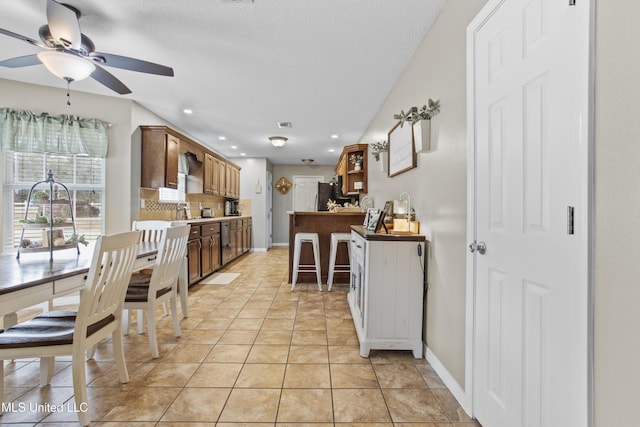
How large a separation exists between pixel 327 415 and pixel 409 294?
1.00m

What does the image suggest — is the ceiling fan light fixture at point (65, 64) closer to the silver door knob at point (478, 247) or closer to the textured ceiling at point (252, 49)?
the textured ceiling at point (252, 49)

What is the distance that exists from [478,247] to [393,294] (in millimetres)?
843

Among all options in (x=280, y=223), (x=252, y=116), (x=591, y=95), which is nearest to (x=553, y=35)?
(x=591, y=95)

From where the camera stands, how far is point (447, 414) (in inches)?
61.6

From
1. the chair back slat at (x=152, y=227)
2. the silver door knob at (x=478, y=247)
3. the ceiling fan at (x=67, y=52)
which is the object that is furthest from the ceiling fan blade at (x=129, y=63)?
the silver door knob at (x=478, y=247)

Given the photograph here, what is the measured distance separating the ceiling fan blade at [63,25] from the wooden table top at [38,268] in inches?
56.2

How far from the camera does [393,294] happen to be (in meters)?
2.17

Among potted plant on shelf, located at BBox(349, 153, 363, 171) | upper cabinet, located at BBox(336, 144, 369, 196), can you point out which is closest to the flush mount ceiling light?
upper cabinet, located at BBox(336, 144, 369, 196)

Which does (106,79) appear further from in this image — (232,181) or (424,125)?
(232,181)

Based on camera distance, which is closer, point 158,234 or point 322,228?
point 158,234

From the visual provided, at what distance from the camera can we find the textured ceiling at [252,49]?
2.05 m

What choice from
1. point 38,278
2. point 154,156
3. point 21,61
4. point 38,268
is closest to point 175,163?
point 154,156

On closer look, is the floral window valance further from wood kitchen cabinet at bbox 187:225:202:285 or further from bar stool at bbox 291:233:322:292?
bar stool at bbox 291:233:322:292

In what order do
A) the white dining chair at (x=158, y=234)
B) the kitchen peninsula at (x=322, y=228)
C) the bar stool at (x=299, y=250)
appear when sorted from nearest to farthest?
1. the white dining chair at (x=158, y=234)
2. the bar stool at (x=299, y=250)
3. the kitchen peninsula at (x=322, y=228)
